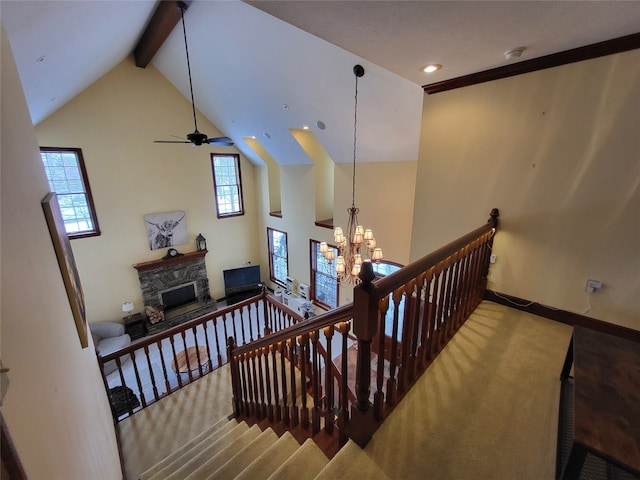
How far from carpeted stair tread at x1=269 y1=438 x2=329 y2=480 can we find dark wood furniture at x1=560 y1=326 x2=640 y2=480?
115cm

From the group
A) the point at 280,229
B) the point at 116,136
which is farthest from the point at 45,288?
the point at 280,229

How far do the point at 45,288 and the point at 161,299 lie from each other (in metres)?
6.59

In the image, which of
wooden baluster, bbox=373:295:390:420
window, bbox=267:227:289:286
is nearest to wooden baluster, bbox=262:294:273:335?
wooden baluster, bbox=373:295:390:420

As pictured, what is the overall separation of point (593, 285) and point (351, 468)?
8.00 ft

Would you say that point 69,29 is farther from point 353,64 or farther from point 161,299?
point 161,299

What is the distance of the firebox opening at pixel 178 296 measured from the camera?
7141 mm

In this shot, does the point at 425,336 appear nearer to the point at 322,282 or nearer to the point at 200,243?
the point at 322,282

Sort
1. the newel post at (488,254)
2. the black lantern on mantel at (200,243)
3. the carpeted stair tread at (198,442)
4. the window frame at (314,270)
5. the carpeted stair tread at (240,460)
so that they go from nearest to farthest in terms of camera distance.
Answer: the carpeted stair tread at (240,460)
the carpeted stair tread at (198,442)
the newel post at (488,254)
the window frame at (314,270)
the black lantern on mantel at (200,243)

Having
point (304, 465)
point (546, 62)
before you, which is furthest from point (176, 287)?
point (546, 62)

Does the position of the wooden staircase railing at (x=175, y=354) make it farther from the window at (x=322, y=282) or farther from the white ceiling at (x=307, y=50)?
the white ceiling at (x=307, y=50)

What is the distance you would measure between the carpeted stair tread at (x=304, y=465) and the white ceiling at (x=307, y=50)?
2.46 m

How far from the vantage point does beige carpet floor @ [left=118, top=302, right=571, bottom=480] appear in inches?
55.3

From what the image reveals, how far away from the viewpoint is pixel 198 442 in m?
2.71

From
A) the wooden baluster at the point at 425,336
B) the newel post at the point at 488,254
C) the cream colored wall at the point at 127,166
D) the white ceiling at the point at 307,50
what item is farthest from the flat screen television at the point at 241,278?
the wooden baluster at the point at 425,336
